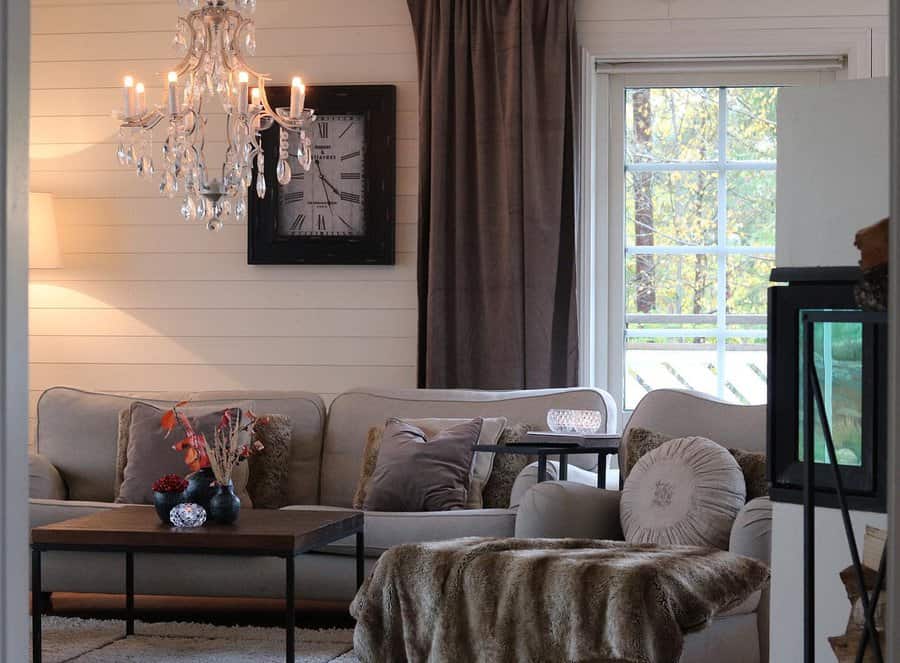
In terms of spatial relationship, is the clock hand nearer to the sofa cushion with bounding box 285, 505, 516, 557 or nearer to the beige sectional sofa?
the beige sectional sofa

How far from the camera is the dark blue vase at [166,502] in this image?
3814mm

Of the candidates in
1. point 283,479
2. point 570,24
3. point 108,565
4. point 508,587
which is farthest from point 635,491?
point 570,24

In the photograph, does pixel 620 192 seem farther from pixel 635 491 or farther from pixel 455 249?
pixel 635 491

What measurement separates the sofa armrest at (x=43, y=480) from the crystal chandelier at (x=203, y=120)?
1107mm

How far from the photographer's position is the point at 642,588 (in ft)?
9.22

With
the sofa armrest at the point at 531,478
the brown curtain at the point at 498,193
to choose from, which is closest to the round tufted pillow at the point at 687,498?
the sofa armrest at the point at 531,478

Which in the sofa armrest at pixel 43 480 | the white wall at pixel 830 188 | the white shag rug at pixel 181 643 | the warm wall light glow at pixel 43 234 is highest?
the warm wall light glow at pixel 43 234

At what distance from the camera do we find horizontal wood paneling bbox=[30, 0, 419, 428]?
5.36 m

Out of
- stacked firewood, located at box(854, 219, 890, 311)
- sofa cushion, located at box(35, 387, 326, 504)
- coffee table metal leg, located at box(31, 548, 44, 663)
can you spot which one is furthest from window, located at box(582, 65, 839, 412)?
stacked firewood, located at box(854, 219, 890, 311)

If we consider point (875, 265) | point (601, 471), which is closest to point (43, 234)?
point (601, 471)

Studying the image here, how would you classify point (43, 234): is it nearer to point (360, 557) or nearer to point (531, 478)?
point (360, 557)

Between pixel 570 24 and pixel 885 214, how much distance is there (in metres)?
3.35

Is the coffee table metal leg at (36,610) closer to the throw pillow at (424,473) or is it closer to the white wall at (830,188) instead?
the throw pillow at (424,473)

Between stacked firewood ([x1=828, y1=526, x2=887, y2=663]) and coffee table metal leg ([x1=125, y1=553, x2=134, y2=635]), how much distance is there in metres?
2.85
